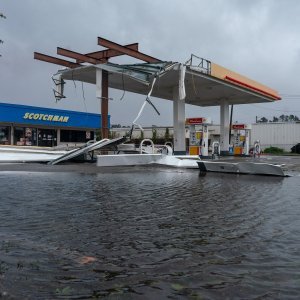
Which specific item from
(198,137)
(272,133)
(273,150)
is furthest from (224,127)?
(272,133)

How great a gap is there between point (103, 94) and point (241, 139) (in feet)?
68.1

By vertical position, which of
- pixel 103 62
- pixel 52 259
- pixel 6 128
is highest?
pixel 103 62

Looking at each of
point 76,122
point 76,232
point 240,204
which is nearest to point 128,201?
point 240,204

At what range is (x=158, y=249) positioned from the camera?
5172 millimetres

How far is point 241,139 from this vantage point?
43438 mm

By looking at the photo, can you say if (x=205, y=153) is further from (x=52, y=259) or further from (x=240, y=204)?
(x=52, y=259)

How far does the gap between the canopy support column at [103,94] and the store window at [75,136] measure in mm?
15449

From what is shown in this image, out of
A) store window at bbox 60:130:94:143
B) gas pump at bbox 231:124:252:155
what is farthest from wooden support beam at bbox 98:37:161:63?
gas pump at bbox 231:124:252:155

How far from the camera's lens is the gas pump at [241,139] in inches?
1663

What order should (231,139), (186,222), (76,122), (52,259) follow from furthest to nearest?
1. (231,139)
2. (76,122)
3. (186,222)
4. (52,259)

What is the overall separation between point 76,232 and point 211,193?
534cm

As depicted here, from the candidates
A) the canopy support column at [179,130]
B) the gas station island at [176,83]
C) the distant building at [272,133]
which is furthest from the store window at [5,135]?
the distant building at [272,133]

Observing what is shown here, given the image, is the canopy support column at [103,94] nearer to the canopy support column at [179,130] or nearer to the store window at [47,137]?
the canopy support column at [179,130]

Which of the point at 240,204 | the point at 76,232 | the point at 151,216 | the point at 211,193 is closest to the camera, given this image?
the point at 76,232
